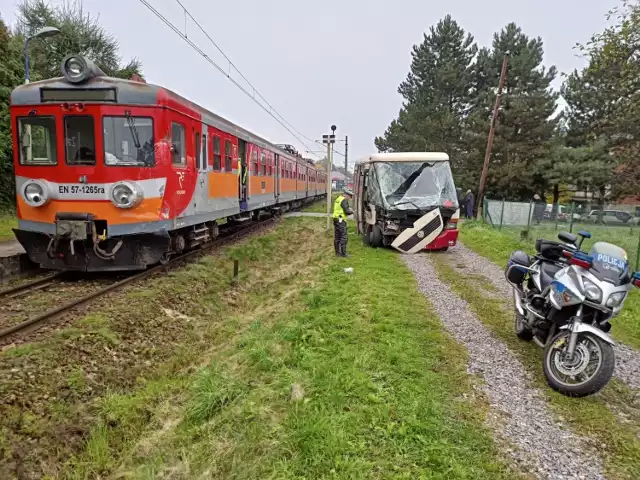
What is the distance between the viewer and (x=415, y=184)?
11.4 meters

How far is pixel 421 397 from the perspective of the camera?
3.58 meters

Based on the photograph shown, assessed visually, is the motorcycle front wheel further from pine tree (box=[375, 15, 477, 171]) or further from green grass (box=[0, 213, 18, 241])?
pine tree (box=[375, 15, 477, 171])

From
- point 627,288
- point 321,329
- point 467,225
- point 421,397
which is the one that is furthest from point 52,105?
point 467,225

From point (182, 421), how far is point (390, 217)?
8.05 m

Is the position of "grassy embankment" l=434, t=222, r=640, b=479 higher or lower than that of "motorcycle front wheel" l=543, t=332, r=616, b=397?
lower

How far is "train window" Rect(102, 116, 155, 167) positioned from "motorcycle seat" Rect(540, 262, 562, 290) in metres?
6.10

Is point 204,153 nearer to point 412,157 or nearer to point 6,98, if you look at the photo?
point 412,157

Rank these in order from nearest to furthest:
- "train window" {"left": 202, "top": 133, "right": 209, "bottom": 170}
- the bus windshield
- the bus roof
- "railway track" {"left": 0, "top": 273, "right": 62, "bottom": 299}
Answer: "railway track" {"left": 0, "top": 273, "right": 62, "bottom": 299} → "train window" {"left": 202, "top": 133, "right": 209, "bottom": 170} → the bus windshield → the bus roof

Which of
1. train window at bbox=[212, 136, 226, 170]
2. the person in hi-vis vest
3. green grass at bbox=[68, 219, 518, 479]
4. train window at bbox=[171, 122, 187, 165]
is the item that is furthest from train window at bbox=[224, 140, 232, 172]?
green grass at bbox=[68, 219, 518, 479]

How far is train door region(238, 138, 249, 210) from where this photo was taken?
510 inches

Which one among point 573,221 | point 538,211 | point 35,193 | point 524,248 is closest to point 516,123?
point 538,211

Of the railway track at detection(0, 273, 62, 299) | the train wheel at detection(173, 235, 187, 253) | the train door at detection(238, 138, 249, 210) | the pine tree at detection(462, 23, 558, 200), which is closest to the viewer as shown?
the railway track at detection(0, 273, 62, 299)

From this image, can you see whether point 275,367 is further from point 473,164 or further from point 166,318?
point 473,164

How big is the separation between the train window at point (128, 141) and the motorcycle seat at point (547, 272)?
240 inches
